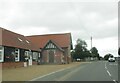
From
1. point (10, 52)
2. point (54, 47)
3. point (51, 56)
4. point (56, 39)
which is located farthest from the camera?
point (56, 39)

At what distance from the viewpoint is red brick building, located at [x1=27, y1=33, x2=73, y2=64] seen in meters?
76.7

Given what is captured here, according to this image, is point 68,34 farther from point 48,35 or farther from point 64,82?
point 64,82

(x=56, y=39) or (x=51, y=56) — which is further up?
(x=56, y=39)

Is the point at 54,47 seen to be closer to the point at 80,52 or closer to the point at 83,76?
the point at 80,52

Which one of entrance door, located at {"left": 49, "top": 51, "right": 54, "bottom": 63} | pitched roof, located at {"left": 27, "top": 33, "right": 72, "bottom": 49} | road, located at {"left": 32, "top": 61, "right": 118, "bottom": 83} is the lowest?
road, located at {"left": 32, "top": 61, "right": 118, "bottom": 83}

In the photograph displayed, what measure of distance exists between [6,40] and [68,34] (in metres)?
44.5

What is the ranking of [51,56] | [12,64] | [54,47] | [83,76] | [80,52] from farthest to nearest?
1. [80,52]
2. [51,56]
3. [54,47]
4. [12,64]
5. [83,76]

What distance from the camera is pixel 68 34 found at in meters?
87.3

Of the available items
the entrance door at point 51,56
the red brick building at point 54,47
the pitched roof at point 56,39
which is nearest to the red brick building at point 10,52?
the red brick building at point 54,47

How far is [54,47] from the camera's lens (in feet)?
251

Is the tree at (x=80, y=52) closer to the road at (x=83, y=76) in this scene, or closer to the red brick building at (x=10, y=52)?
the red brick building at (x=10, y=52)

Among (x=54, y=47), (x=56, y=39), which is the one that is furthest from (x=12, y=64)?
(x=56, y=39)

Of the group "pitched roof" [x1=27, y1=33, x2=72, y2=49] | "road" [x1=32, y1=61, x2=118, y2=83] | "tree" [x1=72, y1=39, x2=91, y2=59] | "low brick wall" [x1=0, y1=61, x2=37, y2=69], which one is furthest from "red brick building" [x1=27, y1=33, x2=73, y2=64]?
"road" [x1=32, y1=61, x2=118, y2=83]

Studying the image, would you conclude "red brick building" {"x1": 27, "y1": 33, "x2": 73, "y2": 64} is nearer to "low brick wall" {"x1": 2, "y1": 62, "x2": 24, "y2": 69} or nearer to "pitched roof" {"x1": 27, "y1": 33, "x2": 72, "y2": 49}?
"pitched roof" {"x1": 27, "y1": 33, "x2": 72, "y2": 49}
